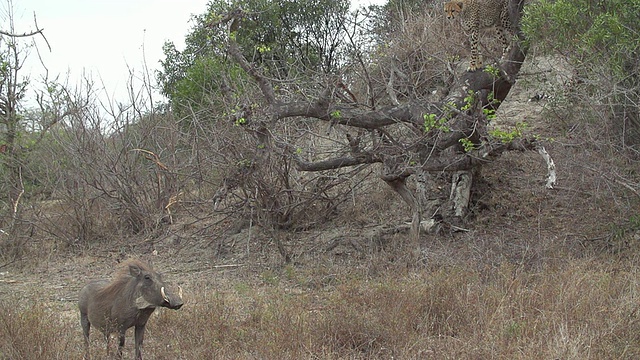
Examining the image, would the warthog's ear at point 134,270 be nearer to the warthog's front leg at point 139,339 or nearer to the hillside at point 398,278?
the warthog's front leg at point 139,339

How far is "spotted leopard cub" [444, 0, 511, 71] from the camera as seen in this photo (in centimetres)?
897

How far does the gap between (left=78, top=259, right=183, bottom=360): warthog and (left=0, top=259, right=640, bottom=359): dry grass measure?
34 cm

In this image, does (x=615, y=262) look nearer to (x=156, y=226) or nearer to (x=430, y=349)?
(x=430, y=349)

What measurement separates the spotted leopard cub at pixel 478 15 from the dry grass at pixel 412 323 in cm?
353

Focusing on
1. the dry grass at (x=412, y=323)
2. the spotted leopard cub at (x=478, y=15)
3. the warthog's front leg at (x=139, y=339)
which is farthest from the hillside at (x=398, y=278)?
the spotted leopard cub at (x=478, y=15)

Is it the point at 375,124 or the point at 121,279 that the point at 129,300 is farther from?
the point at 375,124

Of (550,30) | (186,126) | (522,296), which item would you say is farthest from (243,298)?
(186,126)

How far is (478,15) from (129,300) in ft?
20.1

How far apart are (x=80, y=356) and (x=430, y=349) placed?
2756 mm

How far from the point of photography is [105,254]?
10.6 metres

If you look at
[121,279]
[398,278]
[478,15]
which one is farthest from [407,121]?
[121,279]

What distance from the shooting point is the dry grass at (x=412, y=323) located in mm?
5215

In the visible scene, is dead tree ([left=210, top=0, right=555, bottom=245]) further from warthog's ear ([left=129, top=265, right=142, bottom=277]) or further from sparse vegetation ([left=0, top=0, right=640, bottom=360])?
warthog's ear ([left=129, top=265, right=142, bottom=277])

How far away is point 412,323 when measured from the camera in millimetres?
5848
